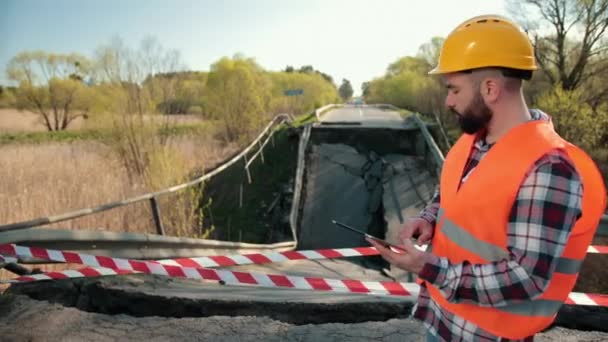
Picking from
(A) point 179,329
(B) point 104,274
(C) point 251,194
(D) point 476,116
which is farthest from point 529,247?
(C) point 251,194

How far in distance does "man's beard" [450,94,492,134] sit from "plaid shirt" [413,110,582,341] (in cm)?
29

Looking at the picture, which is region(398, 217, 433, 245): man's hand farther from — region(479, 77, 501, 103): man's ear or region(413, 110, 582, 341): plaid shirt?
region(479, 77, 501, 103): man's ear

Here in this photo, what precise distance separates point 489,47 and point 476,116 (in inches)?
10.2

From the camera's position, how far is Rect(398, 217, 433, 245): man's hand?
1989mm

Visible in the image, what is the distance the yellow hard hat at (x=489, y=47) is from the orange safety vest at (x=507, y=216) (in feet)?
0.82

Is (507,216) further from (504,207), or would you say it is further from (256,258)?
(256,258)

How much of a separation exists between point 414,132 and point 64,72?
27.6 m

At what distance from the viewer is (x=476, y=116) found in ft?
5.42

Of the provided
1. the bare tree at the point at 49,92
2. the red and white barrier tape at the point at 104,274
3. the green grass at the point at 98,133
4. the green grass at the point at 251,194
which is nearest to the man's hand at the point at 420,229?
the red and white barrier tape at the point at 104,274

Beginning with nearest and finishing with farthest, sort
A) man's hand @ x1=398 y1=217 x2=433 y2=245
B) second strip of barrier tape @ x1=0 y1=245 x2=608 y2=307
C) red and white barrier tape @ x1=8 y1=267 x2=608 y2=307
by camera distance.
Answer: man's hand @ x1=398 y1=217 x2=433 y2=245 → red and white barrier tape @ x1=8 y1=267 x2=608 y2=307 → second strip of barrier tape @ x1=0 y1=245 x2=608 y2=307

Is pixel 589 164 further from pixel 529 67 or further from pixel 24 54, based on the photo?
pixel 24 54

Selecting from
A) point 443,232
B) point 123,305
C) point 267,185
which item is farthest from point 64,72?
point 443,232

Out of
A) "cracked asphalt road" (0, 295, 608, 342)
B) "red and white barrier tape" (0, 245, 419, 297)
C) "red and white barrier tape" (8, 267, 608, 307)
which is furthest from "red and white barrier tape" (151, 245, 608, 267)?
"cracked asphalt road" (0, 295, 608, 342)

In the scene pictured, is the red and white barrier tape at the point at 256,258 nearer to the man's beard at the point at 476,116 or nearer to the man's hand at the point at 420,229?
the man's hand at the point at 420,229
